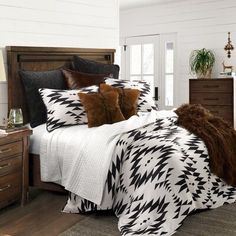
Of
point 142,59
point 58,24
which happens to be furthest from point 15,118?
point 142,59

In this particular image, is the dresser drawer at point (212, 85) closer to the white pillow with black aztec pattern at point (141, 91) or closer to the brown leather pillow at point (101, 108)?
the white pillow with black aztec pattern at point (141, 91)

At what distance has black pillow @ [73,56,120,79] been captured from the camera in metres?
4.15

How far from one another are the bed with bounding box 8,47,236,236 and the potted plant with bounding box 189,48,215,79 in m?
2.94

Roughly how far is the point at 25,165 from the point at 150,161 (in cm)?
110

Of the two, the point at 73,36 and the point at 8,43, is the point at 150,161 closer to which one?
the point at 8,43

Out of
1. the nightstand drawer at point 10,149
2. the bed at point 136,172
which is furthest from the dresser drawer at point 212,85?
the nightstand drawer at point 10,149

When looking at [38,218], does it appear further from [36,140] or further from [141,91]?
[141,91]

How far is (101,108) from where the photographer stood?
3.21 meters

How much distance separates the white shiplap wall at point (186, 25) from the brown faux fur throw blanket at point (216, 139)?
306 cm

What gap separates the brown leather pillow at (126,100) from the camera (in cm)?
343

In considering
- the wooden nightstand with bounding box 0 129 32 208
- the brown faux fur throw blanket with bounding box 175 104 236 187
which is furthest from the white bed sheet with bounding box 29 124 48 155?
the brown faux fur throw blanket with bounding box 175 104 236 187

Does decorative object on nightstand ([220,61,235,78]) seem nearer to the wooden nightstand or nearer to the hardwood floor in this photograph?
the hardwood floor

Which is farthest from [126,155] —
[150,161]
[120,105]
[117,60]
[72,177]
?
[117,60]

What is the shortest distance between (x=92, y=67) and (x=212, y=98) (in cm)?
235
